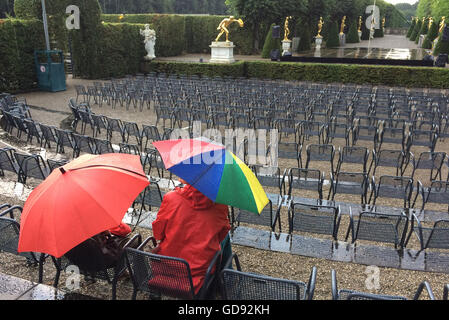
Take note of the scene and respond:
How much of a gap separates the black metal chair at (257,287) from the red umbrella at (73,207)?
1047mm

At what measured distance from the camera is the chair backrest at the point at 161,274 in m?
3.04

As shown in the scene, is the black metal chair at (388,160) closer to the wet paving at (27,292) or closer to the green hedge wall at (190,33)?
the wet paving at (27,292)

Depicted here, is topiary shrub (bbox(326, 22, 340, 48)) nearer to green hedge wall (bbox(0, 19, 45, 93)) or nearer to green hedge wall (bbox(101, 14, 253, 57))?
green hedge wall (bbox(101, 14, 253, 57))

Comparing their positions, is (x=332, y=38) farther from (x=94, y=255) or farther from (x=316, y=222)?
(x=94, y=255)

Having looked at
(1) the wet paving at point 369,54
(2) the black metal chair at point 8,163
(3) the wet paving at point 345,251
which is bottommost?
(3) the wet paving at point 345,251

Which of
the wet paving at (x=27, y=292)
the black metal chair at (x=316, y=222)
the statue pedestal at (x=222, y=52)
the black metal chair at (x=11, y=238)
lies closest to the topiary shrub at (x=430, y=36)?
the statue pedestal at (x=222, y=52)

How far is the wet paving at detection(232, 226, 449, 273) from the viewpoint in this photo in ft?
15.0

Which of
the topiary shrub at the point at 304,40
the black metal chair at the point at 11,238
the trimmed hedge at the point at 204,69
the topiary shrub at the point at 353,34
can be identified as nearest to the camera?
the black metal chair at the point at 11,238

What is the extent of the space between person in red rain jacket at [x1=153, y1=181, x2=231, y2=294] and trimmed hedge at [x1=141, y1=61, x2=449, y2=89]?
23.1m

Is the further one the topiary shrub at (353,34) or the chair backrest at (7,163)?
the topiary shrub at (353,34)

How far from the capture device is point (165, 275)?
3.16m

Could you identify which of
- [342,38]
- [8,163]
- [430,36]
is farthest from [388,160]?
[342,38]
